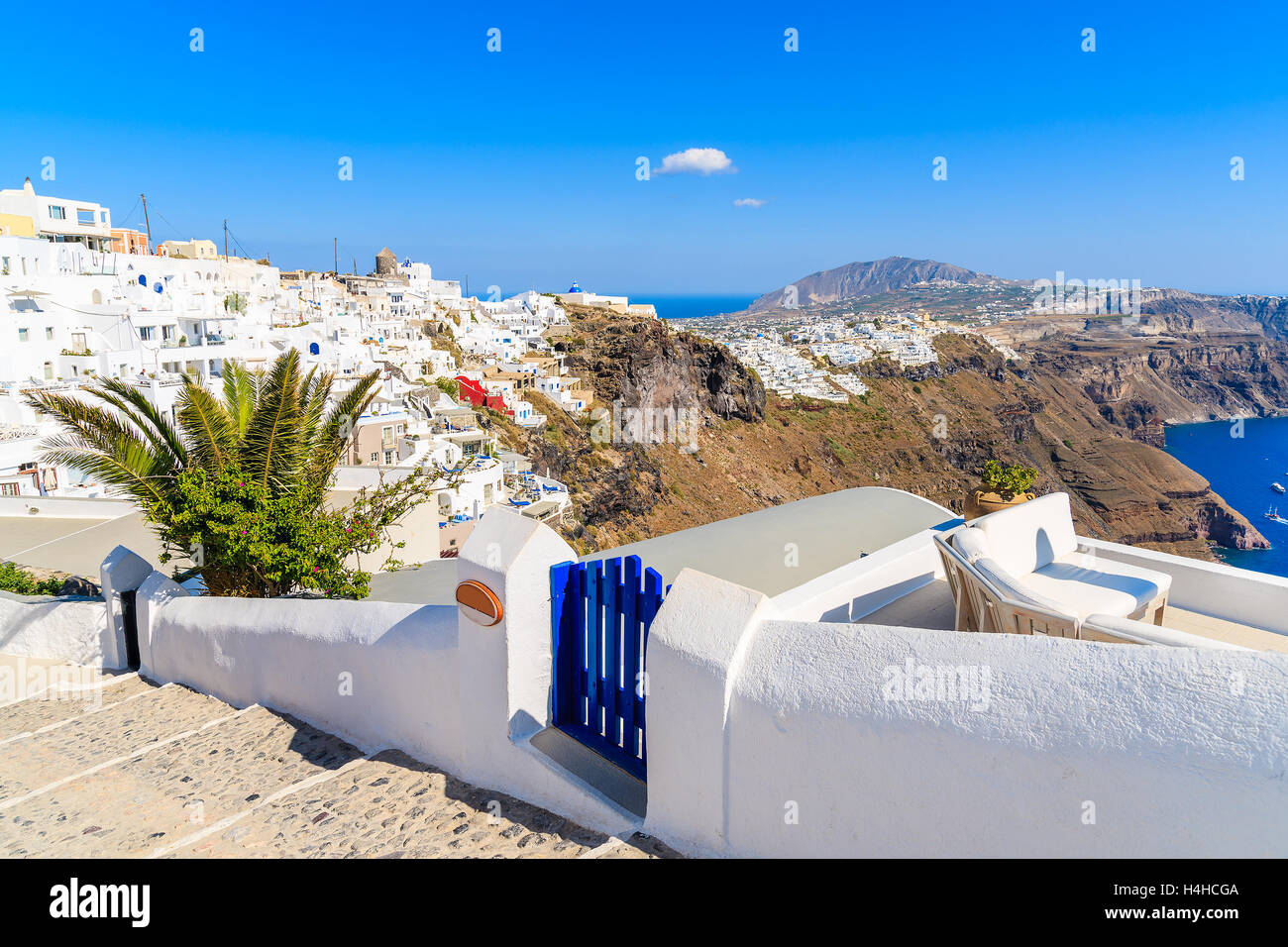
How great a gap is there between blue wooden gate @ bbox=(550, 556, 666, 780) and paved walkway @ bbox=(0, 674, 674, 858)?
379mm

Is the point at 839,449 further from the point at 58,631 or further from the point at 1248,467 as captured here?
the point at 58,631

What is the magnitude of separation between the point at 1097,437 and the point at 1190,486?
1701 cm

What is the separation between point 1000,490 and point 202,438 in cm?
624

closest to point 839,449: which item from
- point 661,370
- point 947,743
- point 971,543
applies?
point 661,370

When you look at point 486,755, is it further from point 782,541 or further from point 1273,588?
point 1273,588

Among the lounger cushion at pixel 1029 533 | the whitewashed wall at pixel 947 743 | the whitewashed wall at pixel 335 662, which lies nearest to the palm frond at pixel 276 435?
the whitewashed wall at pixel 335 662

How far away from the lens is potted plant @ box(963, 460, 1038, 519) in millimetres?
5395

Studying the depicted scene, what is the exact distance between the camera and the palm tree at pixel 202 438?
243 inches

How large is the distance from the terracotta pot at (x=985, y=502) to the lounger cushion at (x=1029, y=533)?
505mm

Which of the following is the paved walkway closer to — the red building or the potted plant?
the potted plant

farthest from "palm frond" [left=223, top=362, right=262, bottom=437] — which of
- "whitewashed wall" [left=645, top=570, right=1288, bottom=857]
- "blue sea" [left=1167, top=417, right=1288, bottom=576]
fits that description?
"blue sea" [left=1167, top=417, right=1288, bottom=576]

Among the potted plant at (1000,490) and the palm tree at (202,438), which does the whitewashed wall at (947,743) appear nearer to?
the potted plant at (1000,490)

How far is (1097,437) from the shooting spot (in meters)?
75.2
